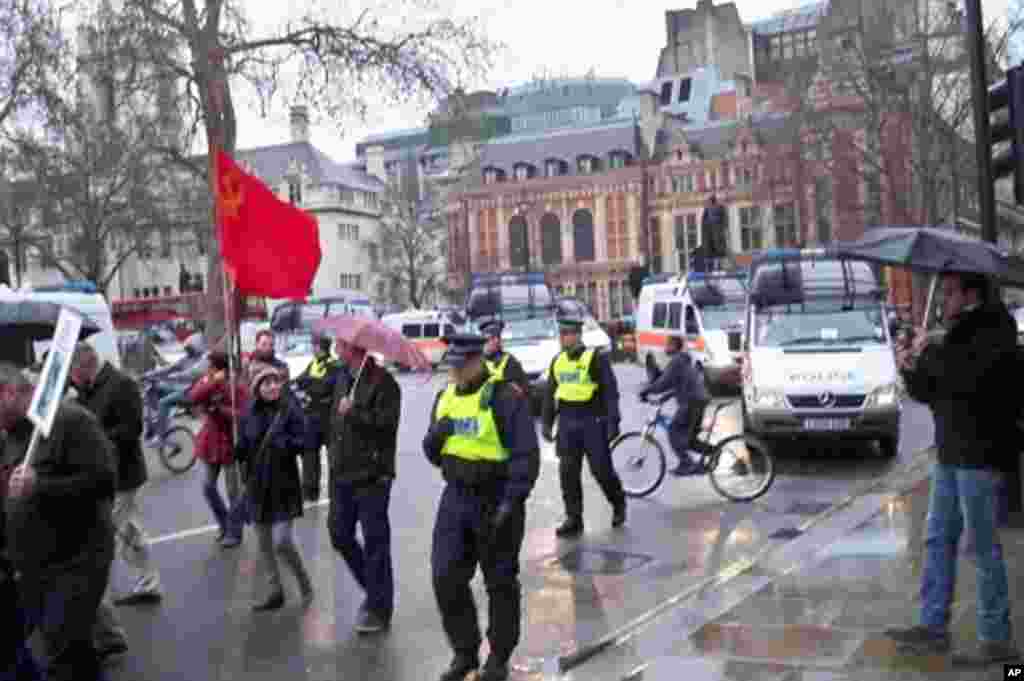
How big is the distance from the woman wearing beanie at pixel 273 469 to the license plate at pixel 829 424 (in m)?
8.16

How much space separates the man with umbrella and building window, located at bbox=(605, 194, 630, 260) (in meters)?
69.5

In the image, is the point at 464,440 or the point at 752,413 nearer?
the point at 464,440

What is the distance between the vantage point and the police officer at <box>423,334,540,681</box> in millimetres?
6457

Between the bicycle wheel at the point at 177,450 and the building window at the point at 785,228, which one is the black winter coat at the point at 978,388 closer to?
the bicycle wheel at the point at 177,450

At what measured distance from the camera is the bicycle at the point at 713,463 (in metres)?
12.6

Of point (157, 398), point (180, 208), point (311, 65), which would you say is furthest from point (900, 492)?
point (180, 208)

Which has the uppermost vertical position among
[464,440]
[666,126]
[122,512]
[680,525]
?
[666,126]

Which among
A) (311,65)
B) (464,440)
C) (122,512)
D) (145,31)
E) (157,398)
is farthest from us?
(311,65)

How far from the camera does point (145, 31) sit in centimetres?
2500

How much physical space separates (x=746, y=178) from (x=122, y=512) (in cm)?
6555

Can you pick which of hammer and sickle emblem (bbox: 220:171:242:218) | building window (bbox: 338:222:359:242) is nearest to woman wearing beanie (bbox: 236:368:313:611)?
hammer and sickle emblem (bbox: 220:171:242:218)

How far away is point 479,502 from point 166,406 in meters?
12.5

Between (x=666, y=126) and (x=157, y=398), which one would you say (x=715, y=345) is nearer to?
(x=157, y=398)

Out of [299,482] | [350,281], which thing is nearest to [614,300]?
[350,281]
